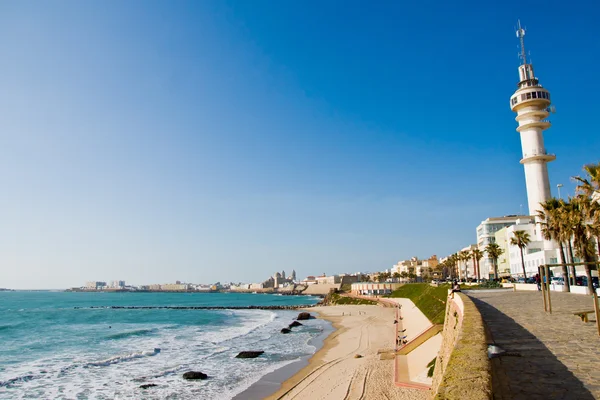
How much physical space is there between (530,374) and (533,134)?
7373 cm

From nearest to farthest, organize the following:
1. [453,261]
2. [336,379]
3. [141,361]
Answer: [336,379], [141,361], [453,261]

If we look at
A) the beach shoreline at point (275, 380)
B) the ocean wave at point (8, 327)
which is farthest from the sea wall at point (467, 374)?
the ocean wave at point (8, 327)

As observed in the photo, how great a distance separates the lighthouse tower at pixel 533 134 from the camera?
68812 mm

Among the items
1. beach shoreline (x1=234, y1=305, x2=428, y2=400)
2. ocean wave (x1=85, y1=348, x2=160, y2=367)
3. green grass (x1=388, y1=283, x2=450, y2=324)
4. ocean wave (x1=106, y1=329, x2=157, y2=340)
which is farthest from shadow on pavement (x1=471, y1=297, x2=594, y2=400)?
ocean wave (x1=106, y1=329, x2=157, y2=340)

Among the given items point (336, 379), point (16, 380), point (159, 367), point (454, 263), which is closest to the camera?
point (336, 379)

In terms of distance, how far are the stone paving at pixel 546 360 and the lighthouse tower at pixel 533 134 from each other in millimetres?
63624

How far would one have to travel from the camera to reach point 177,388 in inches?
1024

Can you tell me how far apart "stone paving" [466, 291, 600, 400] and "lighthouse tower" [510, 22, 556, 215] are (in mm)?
63624

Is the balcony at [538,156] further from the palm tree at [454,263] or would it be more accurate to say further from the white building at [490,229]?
the palm tree at [454,263]

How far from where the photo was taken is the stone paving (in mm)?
6246

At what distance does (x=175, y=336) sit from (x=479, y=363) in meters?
54.2

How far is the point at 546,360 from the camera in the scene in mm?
8156

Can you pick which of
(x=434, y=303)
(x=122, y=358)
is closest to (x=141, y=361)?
(x=122, y=358)

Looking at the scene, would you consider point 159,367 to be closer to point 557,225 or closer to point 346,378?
point 346,378
